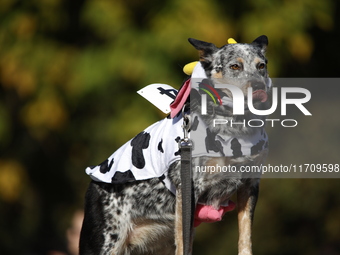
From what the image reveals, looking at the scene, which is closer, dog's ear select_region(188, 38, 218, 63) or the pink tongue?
the pink tongue

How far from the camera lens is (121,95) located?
7.14m

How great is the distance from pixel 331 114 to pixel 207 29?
2.06 m

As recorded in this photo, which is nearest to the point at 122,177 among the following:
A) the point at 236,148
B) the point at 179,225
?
the point at 179,225

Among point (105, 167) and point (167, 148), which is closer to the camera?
point (167, 148)

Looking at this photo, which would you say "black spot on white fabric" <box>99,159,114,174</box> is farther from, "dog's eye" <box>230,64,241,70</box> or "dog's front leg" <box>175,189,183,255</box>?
"dog's eye" <box>230,64,241,70</box>

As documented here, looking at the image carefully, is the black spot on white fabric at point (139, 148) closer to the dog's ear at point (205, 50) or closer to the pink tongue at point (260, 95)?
the dog's ear at point (205, 50)

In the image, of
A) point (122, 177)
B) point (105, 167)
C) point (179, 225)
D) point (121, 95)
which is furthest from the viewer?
point (121, 95)

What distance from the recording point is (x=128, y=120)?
6.88m

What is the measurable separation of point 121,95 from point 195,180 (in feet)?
14.7

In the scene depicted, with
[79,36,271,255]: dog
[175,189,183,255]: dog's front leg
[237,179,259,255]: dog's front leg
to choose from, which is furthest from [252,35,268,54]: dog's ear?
[175,189,183,255]: dog's front leg

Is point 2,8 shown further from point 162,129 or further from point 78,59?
point 162,129

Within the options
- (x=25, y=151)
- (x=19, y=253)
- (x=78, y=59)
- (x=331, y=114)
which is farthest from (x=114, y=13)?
(x=19, y=253)

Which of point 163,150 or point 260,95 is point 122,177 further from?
point 260,95

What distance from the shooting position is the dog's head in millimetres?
2672
